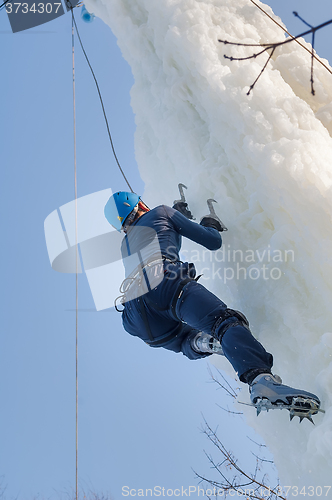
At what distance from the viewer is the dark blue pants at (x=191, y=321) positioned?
165cm

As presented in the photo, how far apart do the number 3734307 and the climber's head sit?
3.69 m

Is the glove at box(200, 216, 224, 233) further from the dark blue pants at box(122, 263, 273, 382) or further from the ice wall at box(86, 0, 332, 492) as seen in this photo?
the dark blue pants at box(122, 263, 273, 382)

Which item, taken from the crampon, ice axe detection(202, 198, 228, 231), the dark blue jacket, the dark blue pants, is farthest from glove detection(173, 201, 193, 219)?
the crampon

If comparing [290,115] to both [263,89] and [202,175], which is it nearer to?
[263,89]

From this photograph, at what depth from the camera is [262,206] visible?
99.1 inches

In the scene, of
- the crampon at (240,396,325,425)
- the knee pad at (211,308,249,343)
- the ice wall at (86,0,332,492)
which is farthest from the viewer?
the ice wall at (86,0,332,492)

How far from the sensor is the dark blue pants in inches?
65.1

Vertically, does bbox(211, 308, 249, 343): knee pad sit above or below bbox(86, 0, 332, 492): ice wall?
below

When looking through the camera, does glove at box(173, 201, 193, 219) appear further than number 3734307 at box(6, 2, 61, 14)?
No

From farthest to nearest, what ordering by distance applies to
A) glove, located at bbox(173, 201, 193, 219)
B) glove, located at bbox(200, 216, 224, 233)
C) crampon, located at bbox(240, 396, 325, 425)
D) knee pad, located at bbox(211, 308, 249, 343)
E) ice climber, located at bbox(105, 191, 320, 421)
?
glove, located at bbox(173, 201, 193, 219) → glove, located at bbox(200, 216, 224, 233) → knee pad, located at bbox(211, 308, 249, 343) → ice climber, located at bbox(105, 191, 320, 421) → crampon, located at bbox(240, 396, 325, 425)

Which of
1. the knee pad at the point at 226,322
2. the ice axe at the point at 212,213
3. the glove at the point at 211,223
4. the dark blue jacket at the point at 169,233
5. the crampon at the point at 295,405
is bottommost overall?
the crampon at the point at 295,405

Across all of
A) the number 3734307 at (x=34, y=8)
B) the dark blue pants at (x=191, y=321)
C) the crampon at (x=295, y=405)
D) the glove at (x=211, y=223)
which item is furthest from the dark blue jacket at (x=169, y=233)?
the number 3734307 at (x=34, y=8)

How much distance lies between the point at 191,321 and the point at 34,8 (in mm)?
5149

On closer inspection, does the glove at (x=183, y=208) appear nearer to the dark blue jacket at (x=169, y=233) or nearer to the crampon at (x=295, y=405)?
the dark blue jacket at (x=169, y=233)
